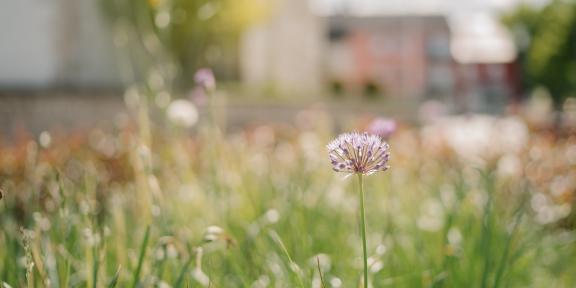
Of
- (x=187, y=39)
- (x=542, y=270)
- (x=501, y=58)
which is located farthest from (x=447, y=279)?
(x=501, y=58)

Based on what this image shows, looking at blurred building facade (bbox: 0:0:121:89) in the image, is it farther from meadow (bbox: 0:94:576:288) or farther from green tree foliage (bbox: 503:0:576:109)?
green tree foliage (bbox: 503:0:576:109)

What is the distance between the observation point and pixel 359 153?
1097mm

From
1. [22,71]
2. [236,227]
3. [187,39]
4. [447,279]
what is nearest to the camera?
[447,279]

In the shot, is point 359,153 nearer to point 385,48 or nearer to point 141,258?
point 141,258

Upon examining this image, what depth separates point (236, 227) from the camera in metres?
2.64

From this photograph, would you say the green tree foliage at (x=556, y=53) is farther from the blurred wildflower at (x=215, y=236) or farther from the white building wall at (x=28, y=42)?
the blurred wildflower at (x=215, y=236)

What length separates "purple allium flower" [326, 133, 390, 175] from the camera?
1086mm

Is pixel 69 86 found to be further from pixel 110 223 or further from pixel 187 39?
pixel 110 223

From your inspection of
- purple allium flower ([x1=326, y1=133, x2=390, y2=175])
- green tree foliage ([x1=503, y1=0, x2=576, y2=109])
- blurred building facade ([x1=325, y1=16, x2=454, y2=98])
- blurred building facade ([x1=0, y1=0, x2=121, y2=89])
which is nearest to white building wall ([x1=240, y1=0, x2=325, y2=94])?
blurred building facade ([x1=0, y1=0, x2=121, y2=89])

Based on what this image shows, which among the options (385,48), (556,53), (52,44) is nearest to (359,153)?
(52,44)

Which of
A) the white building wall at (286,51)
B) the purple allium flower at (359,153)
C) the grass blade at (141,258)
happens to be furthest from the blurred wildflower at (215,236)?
the white building wall at (286,51)

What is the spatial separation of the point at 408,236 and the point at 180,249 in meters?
1.25

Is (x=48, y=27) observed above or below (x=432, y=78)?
above

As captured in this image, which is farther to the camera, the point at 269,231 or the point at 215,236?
the point at 269,231
